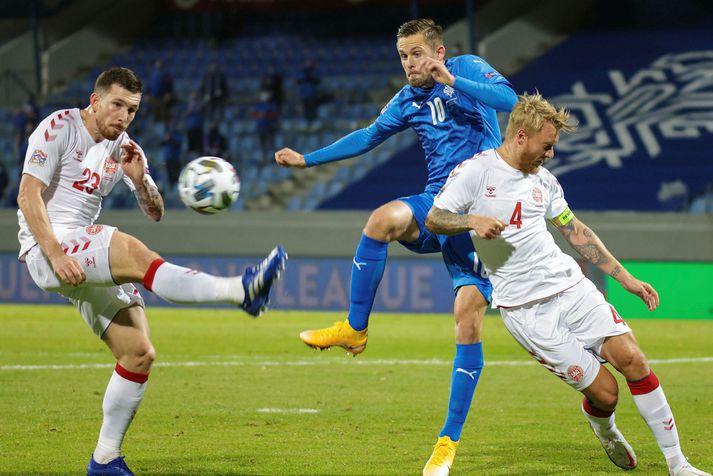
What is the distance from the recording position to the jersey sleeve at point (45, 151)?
6016mm

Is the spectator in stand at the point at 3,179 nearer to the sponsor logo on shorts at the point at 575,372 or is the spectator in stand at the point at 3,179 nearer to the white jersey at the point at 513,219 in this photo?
the white jersey at the point at 513,219

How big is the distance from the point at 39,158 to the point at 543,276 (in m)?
2.66

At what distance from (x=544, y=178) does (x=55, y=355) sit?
25.7 feet

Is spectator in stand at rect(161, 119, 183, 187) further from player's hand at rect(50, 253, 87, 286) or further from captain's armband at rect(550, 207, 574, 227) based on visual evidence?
player's hand at rect(50, 253, 87, 286)

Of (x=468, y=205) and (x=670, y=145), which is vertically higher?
(x=468, y=205)

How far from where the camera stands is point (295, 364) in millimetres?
12172

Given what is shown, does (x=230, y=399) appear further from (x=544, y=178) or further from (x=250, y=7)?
(x=250, y=7)

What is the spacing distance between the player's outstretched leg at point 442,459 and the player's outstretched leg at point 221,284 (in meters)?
1.31

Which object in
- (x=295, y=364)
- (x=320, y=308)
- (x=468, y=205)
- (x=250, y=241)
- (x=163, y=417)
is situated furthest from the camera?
(x=250, y=241)

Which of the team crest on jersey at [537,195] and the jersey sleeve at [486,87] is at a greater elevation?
the jersey sleeve at [486,87]

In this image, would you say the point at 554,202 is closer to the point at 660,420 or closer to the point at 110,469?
the point at 660,420

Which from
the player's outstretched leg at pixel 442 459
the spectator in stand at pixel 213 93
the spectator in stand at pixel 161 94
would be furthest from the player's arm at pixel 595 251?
the spectator in stand at pixel 161 94

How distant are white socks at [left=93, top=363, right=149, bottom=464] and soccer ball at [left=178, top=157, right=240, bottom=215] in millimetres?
988

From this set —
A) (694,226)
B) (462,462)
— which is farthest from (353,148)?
(694,226)
